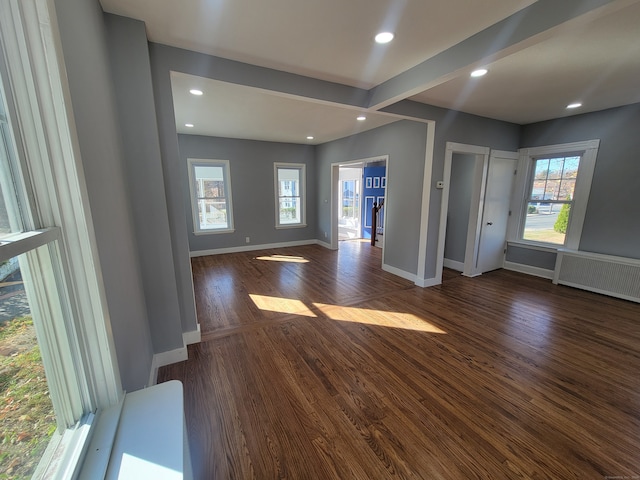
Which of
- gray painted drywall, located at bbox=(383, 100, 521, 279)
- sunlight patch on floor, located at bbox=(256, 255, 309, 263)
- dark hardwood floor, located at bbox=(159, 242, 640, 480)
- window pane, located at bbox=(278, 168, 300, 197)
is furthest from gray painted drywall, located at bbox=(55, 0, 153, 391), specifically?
window pane, located at bbox=(278, 168, 300, 197)

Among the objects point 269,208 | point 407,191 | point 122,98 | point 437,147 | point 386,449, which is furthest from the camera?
point 269,208

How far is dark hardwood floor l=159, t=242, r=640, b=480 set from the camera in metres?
1.42

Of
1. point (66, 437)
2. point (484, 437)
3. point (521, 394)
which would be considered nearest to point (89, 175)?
point (66, 437)

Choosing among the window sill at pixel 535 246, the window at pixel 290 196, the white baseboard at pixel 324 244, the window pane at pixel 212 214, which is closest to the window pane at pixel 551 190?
the window sill at pixel 535 246

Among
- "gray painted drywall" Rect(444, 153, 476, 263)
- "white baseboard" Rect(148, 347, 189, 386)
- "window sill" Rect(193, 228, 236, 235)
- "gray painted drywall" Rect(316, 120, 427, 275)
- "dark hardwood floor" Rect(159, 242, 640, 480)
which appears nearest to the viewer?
"dark hardwood floor" Rect(159, 242, 640, 480)

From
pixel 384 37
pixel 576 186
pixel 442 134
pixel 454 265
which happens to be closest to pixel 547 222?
pixel 576 186

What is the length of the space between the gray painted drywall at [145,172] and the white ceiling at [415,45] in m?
0.21

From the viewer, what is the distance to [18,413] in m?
0.66

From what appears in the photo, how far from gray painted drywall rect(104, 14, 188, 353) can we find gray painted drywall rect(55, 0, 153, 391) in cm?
12

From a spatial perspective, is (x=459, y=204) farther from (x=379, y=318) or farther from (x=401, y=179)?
(x=379, y=318)

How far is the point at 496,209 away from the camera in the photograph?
449 centimetres

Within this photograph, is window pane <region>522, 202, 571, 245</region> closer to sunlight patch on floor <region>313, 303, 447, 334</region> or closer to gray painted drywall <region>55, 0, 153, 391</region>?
sunlight patch on floor <region>313, 303, 447, 334</region>

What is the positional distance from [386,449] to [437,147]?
11.6 feet

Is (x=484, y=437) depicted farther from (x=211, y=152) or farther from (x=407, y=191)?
(x=211, y=152)
